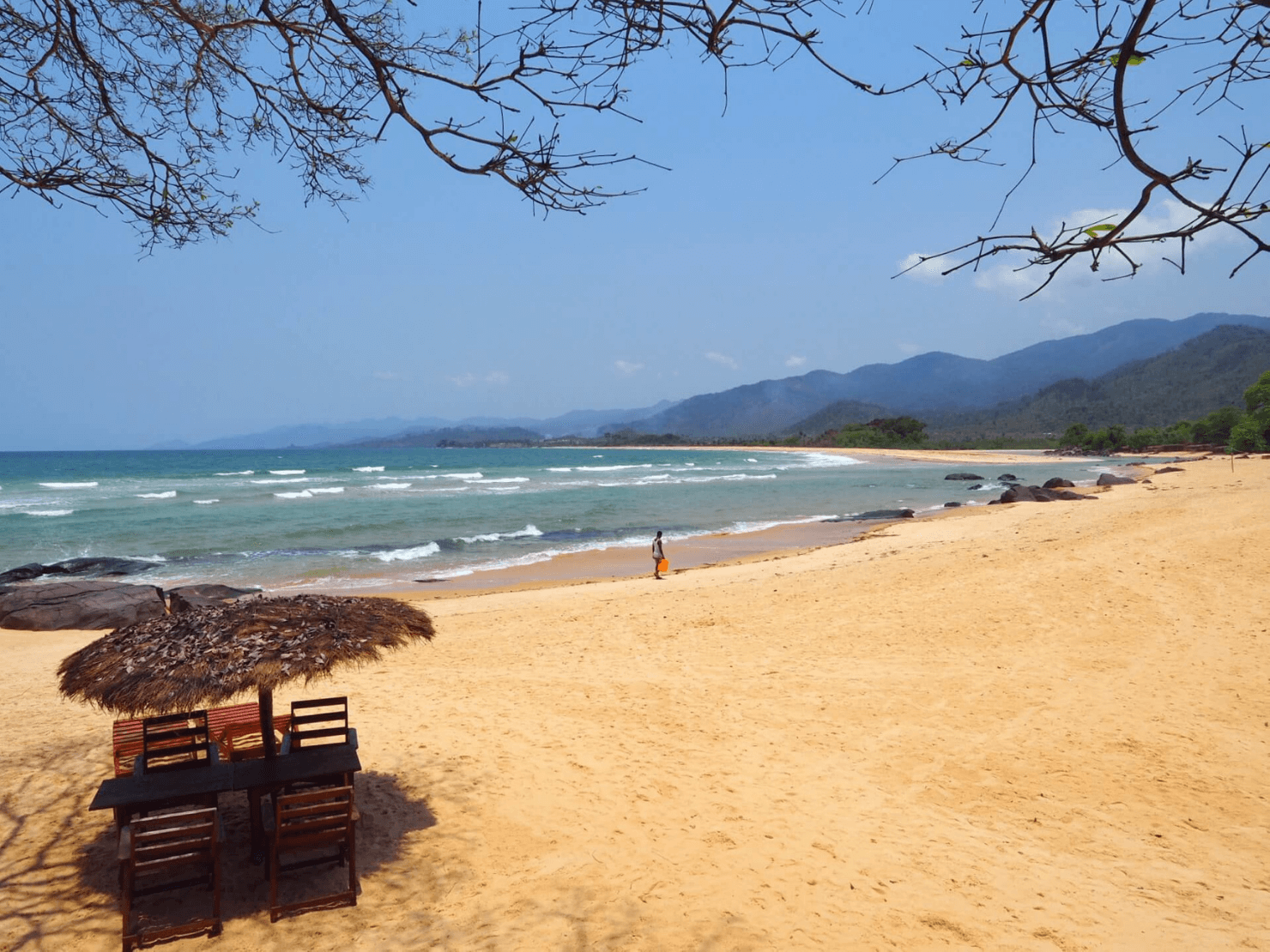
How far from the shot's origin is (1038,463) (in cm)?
6084

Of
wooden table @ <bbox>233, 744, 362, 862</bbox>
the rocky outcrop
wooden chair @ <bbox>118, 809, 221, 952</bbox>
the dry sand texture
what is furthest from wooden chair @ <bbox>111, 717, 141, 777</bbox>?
the rocky outcrop

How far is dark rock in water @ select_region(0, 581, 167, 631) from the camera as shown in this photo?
12.1 meters

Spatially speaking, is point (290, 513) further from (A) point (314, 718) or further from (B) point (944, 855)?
(B) point (944, 855)

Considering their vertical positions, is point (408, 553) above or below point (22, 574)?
below

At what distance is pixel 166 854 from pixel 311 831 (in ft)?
2.20

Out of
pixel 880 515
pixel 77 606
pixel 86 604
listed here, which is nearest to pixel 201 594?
pixel 86 604

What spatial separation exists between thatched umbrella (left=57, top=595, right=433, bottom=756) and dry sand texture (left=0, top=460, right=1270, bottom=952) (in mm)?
1097

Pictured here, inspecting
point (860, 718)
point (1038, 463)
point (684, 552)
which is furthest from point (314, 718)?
point (1038, 463)

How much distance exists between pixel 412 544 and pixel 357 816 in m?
17.5

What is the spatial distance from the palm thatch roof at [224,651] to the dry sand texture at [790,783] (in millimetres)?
1127

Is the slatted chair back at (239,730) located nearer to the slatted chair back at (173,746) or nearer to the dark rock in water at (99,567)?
the slatted chair back at (173,746)

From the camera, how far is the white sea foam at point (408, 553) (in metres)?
19.0

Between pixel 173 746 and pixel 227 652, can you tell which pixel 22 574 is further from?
pixel 227 652

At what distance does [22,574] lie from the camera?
1695 centimetres
